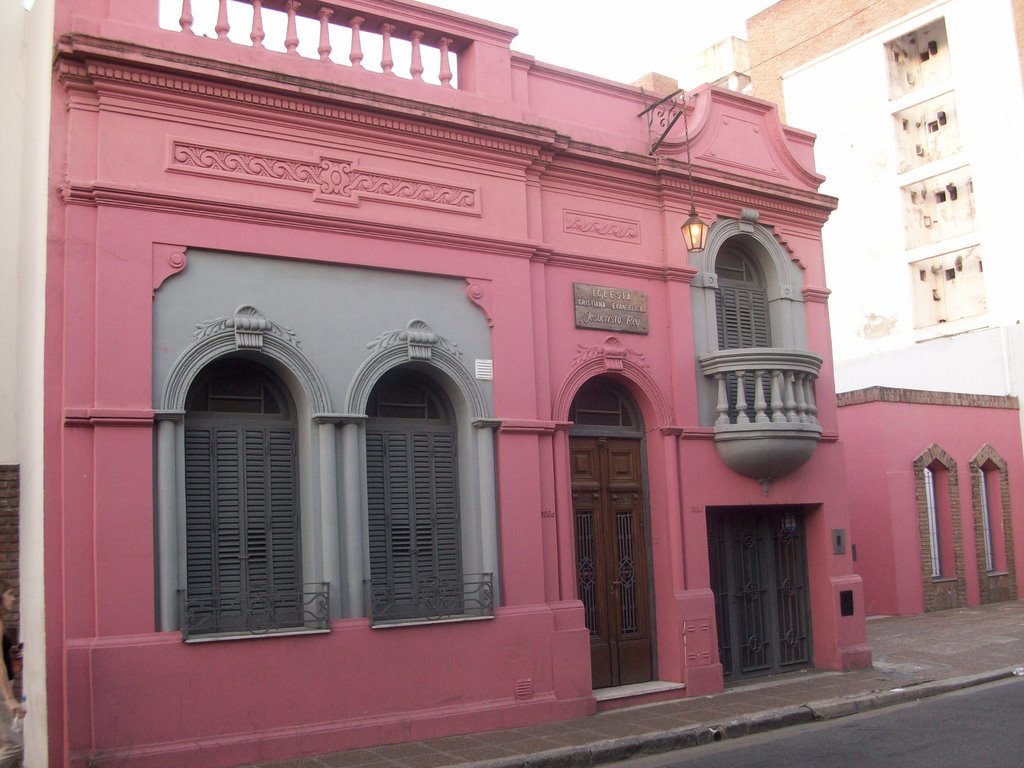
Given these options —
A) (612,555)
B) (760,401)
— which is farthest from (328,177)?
(760,401)

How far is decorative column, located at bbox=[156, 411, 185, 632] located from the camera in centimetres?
873

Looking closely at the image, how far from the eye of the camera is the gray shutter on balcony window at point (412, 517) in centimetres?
1008

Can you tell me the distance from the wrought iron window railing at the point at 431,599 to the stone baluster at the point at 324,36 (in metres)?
5.03

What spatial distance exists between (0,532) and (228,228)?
3233mm

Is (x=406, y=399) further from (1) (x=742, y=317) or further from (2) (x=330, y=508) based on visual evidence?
(1) (x=742, y=317)

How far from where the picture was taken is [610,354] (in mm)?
11859

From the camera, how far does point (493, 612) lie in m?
10.3

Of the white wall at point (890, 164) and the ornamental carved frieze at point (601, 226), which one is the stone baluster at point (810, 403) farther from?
the white wall at point (890, 164)

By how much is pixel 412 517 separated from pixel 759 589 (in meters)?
5.01

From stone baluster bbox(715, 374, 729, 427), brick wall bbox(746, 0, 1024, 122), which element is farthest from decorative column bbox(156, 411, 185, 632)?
brick wall bbox(746, 0, 1024, 122)

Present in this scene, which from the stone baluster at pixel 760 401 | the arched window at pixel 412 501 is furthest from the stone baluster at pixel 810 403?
the arched window at pixel 412 501

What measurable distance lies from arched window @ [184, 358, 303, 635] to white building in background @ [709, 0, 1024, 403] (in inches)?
740

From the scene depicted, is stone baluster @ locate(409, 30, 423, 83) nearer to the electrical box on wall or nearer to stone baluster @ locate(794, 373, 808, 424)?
stone baluster @ locate(794, 373, 808, 424)

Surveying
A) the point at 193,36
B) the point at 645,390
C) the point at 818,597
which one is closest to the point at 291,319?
the point at 193,36
